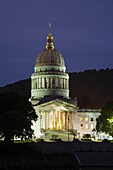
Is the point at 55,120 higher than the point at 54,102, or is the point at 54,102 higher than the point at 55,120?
the point at 54,102

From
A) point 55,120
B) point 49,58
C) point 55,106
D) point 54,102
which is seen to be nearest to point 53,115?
point 55,120

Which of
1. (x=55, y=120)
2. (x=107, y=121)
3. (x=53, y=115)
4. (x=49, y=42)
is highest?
(x=49, y=42)

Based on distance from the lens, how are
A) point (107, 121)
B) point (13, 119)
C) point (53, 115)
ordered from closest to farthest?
1. point (13, 119)
2. point (107, 121)
3. point (53, 115)

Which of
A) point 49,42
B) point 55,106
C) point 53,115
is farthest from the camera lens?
point 49,42

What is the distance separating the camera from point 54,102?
147m

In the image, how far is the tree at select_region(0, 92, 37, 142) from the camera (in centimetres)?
9206

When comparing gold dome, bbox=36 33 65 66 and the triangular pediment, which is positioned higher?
gold dome, bbox=36 33 65 66

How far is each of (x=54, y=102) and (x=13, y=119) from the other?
5566 centimetres

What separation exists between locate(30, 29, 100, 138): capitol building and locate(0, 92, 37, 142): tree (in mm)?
36836

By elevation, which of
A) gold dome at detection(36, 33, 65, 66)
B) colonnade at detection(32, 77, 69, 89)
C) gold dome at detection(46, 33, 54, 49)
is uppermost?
gold dome at detection(46, 33, 54, 49)

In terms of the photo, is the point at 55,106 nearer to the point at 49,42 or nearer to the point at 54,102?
the point at 54,102

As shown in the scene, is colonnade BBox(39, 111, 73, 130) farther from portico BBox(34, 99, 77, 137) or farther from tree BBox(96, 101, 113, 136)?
tree BBox(96, 101, 113, 136)

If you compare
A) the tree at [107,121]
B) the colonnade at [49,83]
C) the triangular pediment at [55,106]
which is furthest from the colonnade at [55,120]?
the tree at [107,121]

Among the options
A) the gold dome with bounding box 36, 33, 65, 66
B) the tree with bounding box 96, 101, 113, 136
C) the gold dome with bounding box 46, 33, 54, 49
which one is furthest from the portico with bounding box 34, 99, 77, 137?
the gold dome with bounding box 46, 33, 54, 49
